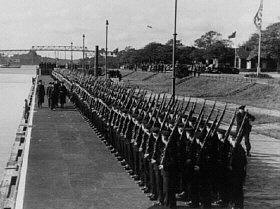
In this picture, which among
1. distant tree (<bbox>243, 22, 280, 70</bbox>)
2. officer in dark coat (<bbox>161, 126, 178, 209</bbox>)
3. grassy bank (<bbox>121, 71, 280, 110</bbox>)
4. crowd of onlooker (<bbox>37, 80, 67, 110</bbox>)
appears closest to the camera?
officer in dark coat (<bbox>161, 126, 178, 209</bbox>)

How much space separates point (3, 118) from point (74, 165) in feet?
97.8

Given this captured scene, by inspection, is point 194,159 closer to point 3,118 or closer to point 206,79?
point 3,118

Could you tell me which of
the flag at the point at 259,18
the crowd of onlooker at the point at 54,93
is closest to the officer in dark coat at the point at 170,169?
the crowd of onlooker at the point at 54,93

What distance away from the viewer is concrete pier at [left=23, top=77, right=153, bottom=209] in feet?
31.1

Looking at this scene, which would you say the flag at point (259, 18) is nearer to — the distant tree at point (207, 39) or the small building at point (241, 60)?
the small building at point (241, 60)

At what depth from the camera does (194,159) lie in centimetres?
888

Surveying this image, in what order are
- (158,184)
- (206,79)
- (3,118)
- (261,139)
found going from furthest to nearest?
(206,79) → (3,118) → (261,139) → (158,184)

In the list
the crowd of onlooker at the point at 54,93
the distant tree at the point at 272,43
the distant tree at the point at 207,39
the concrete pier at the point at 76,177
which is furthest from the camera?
the distant tree at the point at 207,39

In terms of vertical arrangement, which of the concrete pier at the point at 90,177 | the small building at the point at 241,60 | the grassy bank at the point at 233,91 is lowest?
the concrete pier at the point at 90,177

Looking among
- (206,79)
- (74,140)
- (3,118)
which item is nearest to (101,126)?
(74,140)

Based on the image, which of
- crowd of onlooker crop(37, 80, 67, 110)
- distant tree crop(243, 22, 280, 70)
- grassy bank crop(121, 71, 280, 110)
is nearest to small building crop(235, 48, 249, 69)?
distant tree crop(243, 22, 280, 70)

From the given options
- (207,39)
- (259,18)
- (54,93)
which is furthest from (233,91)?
(207,39)

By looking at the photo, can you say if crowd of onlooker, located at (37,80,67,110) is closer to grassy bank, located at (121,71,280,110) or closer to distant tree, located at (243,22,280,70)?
grassy bank, located at (121,71,280,110)

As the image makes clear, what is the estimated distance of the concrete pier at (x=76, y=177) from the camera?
31.1 ft
